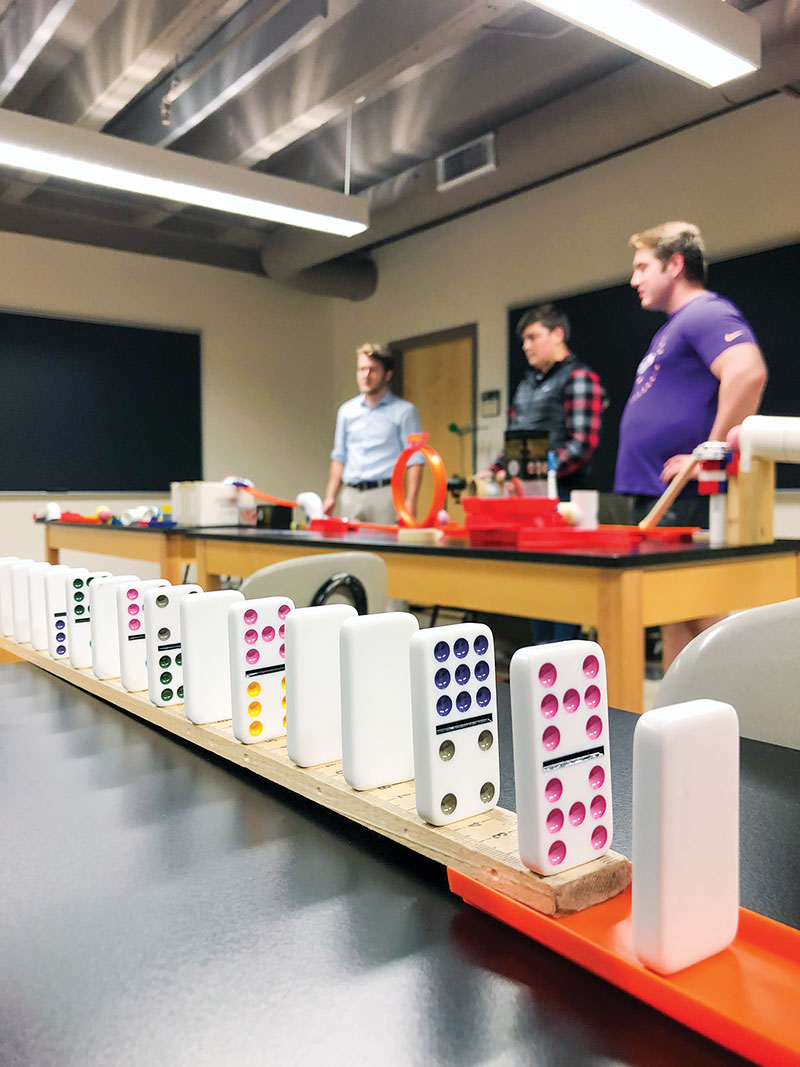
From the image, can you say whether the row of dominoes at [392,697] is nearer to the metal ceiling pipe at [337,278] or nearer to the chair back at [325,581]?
the chair back at [325,581]

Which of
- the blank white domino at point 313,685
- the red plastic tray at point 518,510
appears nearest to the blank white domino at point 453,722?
the blank white domino at point 313,685

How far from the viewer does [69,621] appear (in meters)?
0.96

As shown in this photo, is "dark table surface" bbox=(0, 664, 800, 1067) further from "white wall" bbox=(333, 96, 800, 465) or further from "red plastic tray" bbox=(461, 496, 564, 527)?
"white wall" bbox=(333, 96, 800, 465)

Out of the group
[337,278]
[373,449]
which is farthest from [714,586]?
[337,278]

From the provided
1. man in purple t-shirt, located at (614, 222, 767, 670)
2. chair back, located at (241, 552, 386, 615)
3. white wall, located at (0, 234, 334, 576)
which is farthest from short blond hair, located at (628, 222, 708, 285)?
white wall, located at (0, 234, 334, 576)

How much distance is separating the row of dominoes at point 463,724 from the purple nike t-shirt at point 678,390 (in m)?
1.81

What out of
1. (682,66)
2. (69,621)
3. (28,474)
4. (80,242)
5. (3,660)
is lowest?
(3,660)

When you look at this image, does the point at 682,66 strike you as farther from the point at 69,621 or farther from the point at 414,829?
the point at 414,829

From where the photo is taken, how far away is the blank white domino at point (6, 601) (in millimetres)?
1171

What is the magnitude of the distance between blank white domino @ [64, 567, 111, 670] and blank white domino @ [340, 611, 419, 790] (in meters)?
0.50

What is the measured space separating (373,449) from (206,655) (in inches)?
140

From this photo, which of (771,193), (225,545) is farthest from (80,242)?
(771,193)

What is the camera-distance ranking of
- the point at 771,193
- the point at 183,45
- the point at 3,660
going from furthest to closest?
the point at 771,193, the point at 183,45, the point at 3,660

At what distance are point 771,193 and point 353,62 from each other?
188 centimetres
